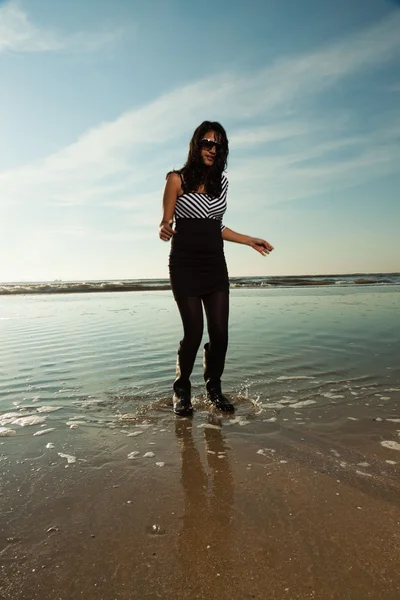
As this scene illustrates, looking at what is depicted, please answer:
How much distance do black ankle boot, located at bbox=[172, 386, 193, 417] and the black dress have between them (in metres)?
0.80

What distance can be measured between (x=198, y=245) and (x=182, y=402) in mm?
1304

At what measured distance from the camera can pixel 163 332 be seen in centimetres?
750

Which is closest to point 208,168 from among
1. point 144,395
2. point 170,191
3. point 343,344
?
point 170,191

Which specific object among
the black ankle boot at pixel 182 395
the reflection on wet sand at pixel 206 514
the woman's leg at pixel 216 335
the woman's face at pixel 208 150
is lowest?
the reflection on wet sand at pixel 206 514

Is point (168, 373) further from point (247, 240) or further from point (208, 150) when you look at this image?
point (208, 150)

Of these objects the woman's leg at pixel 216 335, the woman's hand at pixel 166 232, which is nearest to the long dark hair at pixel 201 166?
the woman's hand at pixel 166 232

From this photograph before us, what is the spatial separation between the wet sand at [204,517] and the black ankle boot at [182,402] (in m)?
0.51

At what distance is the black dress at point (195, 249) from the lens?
138 inches

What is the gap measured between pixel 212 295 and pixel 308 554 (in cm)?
234

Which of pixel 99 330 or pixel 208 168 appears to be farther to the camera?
pixel 99 330

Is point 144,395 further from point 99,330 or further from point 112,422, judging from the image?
point 99,330

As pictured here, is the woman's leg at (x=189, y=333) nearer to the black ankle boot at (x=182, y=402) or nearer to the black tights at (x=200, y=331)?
the black tights at (x=200, y=331)

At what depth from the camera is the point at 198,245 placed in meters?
3.52

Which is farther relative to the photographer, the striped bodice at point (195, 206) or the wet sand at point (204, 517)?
the striped bodice at point (195, 206)
